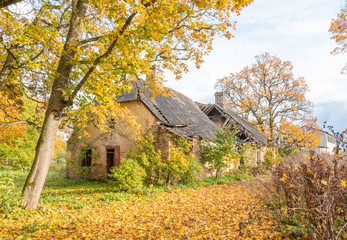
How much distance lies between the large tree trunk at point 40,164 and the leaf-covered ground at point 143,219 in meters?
0.44

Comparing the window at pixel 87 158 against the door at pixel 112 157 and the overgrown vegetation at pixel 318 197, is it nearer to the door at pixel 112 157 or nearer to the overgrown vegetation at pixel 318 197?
the door at pixel 112 157

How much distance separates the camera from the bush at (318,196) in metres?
3.59

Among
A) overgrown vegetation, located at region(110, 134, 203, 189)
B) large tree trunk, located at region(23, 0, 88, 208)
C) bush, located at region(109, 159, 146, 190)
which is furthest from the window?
large tree trunk, located at region(23, 0, 88, 208)

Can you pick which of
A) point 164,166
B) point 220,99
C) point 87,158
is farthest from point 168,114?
point 220,99

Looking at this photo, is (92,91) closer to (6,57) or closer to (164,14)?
(164,14)

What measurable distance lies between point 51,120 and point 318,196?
7.50 meters

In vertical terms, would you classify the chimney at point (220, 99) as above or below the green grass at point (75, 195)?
above

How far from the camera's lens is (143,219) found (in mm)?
6684

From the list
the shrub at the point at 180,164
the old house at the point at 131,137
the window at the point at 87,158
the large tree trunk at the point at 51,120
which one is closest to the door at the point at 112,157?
A: the old house at the point at 131,137

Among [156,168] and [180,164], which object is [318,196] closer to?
[180,164]

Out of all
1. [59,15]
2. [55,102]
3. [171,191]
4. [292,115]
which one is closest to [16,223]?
[55,102]

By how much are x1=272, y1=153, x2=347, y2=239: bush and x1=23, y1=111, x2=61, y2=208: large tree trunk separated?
6.78m

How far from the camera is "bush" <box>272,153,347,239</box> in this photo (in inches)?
141

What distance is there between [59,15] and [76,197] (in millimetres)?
7736
